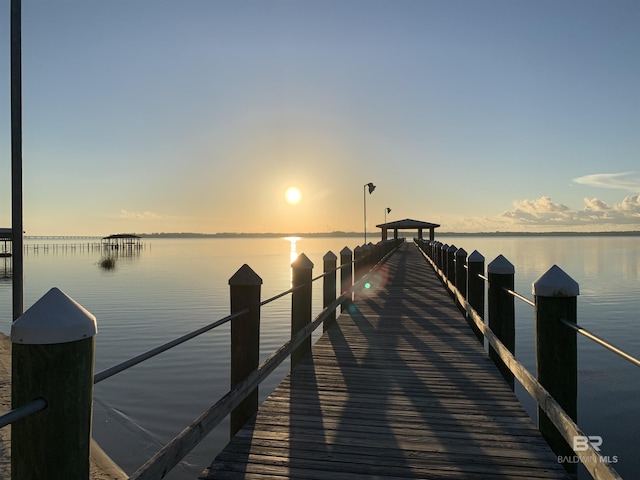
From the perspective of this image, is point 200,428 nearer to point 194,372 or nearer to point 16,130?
point 16,130

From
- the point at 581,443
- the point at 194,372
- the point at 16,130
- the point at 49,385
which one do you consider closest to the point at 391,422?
the point at 581,443

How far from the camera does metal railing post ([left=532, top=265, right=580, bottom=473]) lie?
346cm

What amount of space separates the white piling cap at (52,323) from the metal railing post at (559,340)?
3.12 m

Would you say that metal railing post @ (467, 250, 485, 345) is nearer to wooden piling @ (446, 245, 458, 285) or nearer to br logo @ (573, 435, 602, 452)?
wooden piling @ (446, 245, 458, 285)

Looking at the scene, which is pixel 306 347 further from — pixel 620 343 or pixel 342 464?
pixel 620 343

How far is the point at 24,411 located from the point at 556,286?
11.2 ft

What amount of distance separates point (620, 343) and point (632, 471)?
10664 mm

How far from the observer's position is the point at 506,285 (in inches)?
224

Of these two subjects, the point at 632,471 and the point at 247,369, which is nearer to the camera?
the point at 247,369

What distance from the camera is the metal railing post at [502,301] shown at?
5.67 metres

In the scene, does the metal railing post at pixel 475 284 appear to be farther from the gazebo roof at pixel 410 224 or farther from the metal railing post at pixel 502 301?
the gazebo roof at pixel 410 224

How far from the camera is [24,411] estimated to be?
1653mm

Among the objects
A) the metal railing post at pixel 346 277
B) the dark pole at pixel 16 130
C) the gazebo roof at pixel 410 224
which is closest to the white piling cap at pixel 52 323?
the dark pole at pixel 16 130

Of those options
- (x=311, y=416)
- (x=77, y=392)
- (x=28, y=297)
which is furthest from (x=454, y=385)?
(x=28, y=297)
